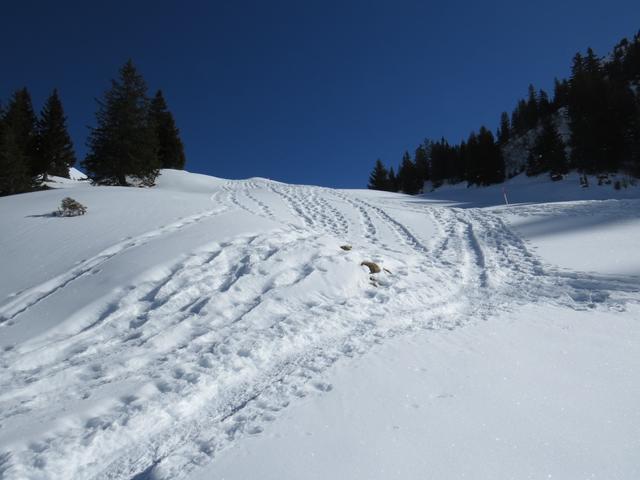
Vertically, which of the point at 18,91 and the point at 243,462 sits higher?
the point at 18,91

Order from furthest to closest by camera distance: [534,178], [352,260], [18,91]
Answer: [534,178]
[18,91]
[352,260]

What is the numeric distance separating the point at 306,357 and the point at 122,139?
22110 millimetres

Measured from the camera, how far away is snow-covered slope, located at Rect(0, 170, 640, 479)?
2564 mm

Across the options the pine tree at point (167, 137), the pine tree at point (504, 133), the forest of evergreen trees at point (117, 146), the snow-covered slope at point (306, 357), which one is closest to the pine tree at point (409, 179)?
the pine tree at point (504, 133)

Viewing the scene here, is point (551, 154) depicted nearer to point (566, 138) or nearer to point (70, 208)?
point (566, 138)

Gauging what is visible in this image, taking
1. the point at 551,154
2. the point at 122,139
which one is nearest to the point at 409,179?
the point at 551,154

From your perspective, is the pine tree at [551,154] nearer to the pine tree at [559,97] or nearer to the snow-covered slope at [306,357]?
the pine tree at [559,97]

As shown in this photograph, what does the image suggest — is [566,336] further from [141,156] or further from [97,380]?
[141,156]

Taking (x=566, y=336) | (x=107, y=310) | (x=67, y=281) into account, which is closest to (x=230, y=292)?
(x=107, y=310)

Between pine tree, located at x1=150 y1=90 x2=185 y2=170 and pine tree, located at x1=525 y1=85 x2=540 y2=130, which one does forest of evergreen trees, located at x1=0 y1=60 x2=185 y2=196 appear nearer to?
pine tree, located at x1=150 y1=90 x2=185 y2=170

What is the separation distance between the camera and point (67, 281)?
679 cm

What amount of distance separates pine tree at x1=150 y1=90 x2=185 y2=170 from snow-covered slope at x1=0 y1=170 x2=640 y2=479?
26479 mm

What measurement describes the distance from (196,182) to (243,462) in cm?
2513

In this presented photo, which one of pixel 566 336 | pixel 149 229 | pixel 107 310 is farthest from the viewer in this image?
pixel 149 229
